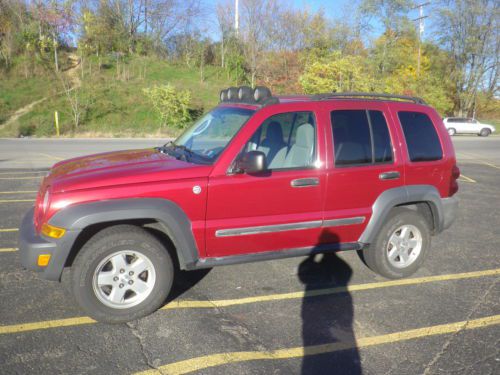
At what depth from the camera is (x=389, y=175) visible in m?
4.17

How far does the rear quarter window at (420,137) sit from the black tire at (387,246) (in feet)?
2.01

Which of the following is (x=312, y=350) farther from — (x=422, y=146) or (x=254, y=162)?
(x=422, y=146)

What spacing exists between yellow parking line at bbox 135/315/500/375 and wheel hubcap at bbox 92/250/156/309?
0.75 metres

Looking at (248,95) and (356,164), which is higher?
(248,95)

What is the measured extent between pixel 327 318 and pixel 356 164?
148 cm

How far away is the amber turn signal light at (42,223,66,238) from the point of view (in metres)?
3.12

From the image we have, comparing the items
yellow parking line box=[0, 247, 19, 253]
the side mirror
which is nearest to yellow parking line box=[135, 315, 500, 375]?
the side mirror

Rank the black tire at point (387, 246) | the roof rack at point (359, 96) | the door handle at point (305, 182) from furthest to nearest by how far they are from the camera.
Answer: the black tire at point (387, 246), the roof rack at point (359, 96), the door handle at point (305, 182)

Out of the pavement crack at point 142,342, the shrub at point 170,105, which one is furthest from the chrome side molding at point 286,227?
the shrub at point 170,105

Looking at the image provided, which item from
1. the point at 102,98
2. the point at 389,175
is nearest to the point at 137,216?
the point at 389,175

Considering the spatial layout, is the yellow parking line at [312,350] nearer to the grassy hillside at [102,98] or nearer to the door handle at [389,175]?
the door handle at [389,175]

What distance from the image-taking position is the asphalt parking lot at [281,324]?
2.90m

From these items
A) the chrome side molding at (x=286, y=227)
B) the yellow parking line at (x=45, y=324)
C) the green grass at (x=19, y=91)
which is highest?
the green grass at (x=19, y=91)

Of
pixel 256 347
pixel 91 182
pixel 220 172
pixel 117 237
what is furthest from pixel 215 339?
pixel 91 182
